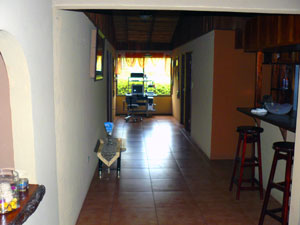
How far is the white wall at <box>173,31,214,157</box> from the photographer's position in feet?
19.3

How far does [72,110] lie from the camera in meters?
3.26

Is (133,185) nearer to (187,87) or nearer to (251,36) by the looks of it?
(251,36)

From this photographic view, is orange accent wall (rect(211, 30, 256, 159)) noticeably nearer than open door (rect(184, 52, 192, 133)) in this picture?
Yes

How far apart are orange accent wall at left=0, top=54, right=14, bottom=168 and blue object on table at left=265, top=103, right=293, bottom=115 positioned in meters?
3.28

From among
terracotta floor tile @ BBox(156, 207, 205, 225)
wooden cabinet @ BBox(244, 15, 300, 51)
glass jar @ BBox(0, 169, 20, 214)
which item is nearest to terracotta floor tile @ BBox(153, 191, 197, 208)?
terracotta floor tile @ BBox(156, 207, 205, 225)

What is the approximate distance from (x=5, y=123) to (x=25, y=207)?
0.69 metres

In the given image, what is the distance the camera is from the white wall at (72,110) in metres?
2.69

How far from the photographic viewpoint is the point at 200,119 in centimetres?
663

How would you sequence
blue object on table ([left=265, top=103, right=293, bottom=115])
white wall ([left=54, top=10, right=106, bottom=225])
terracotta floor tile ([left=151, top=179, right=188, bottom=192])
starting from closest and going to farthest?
white wall ([left=54, top=10, right=106, bottom=225]) → blue object on table ([left=265, top=103, right=293, bottom=115]) → terracotta floor tile ([left=151, top=179, right=188, bottom=192])

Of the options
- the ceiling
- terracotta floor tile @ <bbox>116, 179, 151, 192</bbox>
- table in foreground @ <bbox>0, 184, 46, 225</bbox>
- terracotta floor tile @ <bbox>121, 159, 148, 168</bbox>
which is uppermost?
the ceiling

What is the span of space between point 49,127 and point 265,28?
294 centimetres

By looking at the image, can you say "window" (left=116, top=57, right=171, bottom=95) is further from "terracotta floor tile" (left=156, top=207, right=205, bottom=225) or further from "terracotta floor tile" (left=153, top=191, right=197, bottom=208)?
"terracotta floor tile" (left=156, top=207, right=205, bottom=225)

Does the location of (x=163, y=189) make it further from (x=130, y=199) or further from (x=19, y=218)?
(x=19, y=218)

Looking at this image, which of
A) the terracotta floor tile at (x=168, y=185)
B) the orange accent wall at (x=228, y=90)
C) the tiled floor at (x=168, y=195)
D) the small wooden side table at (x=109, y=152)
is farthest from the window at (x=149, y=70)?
the terracotta floor tile at (x=168, y=185)
